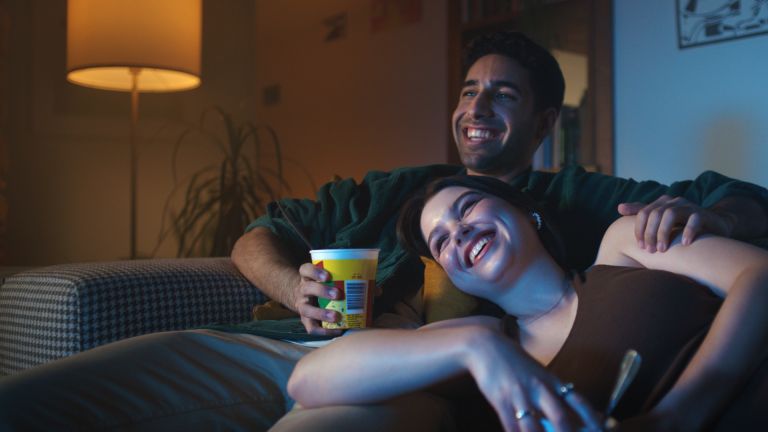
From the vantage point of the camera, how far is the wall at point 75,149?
325 centimetres

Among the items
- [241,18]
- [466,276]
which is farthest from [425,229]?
[241,18]

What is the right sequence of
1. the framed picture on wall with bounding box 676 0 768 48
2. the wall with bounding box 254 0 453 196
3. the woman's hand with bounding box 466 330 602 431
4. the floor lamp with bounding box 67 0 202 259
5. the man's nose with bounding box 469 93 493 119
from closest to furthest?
the woman's hand with bounding box 466 330 602 431, the man's nose with bounding box 469 93 493 119, the framed picture on wall with bounding box 676 0 768 48, the floor lamp with bounding box 67 0 202 259, the wall with bounding box 254 0 453 196

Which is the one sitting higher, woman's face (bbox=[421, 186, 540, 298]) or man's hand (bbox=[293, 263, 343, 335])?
woman's face (bbox=[421, 186, 540, 298])

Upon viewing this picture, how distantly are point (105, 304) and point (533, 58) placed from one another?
117 cm

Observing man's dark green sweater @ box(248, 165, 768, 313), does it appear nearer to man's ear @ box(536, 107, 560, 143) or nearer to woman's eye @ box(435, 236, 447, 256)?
man's ear @ box(536, 107, 560, 143)

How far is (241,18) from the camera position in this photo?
4031 mm

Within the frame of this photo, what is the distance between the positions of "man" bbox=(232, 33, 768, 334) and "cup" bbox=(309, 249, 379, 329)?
0.31ft

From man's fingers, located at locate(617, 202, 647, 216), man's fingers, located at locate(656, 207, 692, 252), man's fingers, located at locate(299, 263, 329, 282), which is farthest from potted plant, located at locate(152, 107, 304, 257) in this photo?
man's fingers, located at locate(656, 207, 692, 252)

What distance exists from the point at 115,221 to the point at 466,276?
9.40 ft

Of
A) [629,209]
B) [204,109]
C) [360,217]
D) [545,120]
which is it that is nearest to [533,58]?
[545,120]

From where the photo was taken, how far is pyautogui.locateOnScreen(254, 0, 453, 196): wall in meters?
3.80

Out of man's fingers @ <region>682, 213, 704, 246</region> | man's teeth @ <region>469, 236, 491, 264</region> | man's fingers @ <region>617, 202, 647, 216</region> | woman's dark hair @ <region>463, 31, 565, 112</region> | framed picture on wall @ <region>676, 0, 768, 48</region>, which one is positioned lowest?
man's teeth @ <region>469, 236, 491, 264</region>

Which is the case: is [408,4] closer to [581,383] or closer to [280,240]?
[280,240]

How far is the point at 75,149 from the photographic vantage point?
11.2ft
